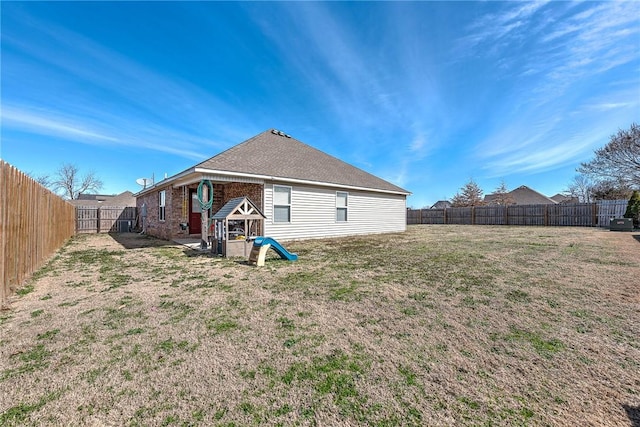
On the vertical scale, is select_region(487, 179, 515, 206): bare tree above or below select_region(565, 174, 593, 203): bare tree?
below

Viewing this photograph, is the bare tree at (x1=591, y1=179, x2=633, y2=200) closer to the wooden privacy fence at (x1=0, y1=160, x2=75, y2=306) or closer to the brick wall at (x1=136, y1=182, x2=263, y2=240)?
the brick wall at (x1=136, y1=182, x2=263, y2=240)

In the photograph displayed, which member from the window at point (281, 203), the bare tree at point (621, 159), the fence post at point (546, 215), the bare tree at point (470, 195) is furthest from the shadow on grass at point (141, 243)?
the bare tree at point (470, 195)

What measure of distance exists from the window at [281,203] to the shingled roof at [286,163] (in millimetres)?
533

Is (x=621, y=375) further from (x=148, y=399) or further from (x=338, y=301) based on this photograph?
(x=148, y=399)

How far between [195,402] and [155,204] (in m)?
13.4

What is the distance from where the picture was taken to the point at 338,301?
3621 millimetres

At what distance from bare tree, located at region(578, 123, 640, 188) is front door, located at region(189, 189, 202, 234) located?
1142 inches

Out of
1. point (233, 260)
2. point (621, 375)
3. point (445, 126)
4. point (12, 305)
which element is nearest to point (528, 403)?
point (621, 375)

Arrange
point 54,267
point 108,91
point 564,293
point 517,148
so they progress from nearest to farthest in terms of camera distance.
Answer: point 564,293
point 54,267
point 108,91
point 517,148

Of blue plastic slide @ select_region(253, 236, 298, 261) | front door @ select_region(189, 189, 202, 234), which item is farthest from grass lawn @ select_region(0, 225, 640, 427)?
front door @ select_region(189, 189, 202, 234)

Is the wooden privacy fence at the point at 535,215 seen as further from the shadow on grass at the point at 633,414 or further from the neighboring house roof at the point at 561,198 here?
the neighboring house roof at the point at 561,198

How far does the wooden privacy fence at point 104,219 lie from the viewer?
51.5ft

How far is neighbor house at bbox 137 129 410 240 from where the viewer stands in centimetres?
909

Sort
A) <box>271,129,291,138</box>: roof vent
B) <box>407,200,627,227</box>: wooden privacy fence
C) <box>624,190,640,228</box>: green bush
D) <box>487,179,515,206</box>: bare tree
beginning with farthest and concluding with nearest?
<box>487,179,515,206</box>: bare tree → <box>407,200,627,227</box>: wooden privacy fence → <box>624,190,640,228</box>: green bush → <box>271,129,291,138</box>: roof vent
